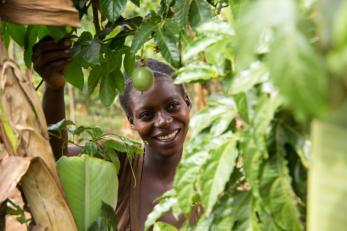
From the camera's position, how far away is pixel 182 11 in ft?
4.03

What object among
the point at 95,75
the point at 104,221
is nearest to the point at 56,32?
the point at 95,75

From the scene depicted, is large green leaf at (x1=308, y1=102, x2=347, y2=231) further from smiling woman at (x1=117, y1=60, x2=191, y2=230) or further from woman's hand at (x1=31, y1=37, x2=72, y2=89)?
smiling woman at (x1=117, y1=60, x2=191, y2=230)

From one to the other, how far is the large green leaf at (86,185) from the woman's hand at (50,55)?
0.92 ft

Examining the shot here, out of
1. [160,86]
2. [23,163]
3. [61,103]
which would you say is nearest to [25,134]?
[23,163]

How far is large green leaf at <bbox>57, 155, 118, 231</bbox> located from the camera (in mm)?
1156

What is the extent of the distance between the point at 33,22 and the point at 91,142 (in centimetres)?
40

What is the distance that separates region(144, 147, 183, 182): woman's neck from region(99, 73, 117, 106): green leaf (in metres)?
0.66

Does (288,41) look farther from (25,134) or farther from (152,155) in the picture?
(152,155)

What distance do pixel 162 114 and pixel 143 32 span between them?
28.7 inches

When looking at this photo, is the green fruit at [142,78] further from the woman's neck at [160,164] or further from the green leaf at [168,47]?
the woman's neck at [160,164]

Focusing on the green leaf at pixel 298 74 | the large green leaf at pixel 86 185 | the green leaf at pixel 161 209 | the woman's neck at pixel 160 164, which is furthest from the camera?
the woman's neck at pixel 160 164

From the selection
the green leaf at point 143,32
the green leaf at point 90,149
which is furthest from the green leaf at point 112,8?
the green leaf at point 90,149

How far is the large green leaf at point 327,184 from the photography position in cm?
54

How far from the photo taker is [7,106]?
37.9 inches
